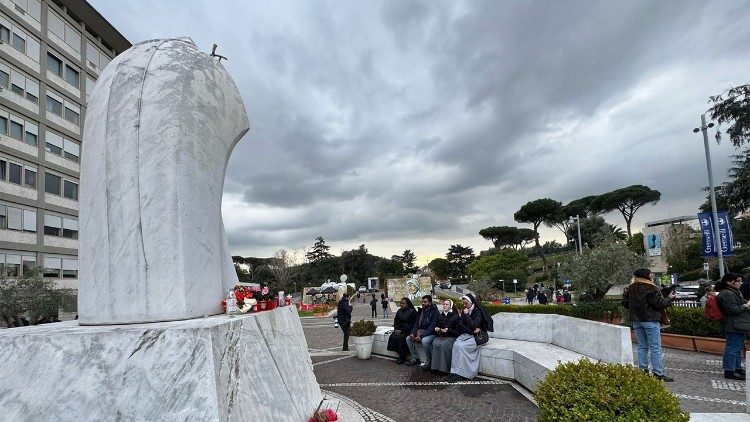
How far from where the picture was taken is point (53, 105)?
32500mm

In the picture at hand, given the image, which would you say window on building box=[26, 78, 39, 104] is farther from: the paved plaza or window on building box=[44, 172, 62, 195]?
the paved plaza

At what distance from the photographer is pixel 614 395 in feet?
10.4

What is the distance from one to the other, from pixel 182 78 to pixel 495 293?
38.5 m

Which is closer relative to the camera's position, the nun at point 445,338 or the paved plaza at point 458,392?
the paved plaza at point 458,392

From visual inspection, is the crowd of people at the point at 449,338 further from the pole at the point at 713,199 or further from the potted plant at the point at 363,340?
the pole at the point at 713,199

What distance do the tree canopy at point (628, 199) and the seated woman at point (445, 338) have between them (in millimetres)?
75106

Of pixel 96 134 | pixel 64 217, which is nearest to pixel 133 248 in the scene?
pixel 96 134

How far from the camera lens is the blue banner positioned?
17.6 meters

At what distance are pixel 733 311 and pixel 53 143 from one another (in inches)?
1546

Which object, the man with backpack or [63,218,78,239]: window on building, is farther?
[63,218,78,239]: window on building

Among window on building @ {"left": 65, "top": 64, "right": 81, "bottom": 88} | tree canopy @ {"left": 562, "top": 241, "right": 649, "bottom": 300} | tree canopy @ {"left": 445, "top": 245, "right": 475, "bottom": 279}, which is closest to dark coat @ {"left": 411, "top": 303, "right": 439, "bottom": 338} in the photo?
tree canopy @ {"left": 562, "top": 241, "right": 649, "bottom": 300}

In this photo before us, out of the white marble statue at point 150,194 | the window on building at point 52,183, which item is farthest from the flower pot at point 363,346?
the window on building at point 52,183

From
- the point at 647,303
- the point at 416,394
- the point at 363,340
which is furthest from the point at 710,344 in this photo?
the point at 363,340

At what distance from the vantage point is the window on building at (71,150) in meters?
33.8
